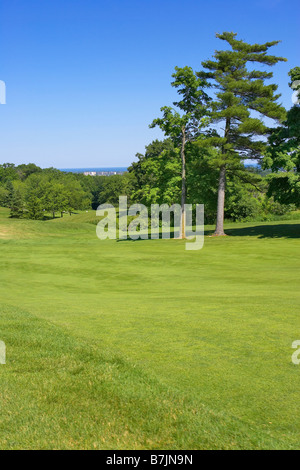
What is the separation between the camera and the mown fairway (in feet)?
16.6

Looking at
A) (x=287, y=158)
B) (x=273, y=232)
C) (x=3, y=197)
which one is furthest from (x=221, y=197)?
(x=3, y=197)

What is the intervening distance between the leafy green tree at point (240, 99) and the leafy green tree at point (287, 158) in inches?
87.1

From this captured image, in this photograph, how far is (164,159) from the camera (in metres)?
40.8

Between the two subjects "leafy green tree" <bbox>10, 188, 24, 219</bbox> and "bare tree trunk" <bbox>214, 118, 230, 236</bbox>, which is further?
"leafy green tree" <bbox>10, 188, 24, 219</bbox>

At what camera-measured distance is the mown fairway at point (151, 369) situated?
5.07 m

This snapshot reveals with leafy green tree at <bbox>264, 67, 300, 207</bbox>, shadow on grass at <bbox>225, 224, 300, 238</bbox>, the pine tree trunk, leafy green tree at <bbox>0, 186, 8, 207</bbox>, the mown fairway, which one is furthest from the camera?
leafy green tree at <bbox>0, 186, 8, 207</bbox>

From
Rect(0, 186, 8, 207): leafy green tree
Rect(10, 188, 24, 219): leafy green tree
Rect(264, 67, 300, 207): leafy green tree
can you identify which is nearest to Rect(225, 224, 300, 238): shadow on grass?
Rect(264, 67, 300, 207): leafy green tree

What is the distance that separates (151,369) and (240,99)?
3272 centimetres

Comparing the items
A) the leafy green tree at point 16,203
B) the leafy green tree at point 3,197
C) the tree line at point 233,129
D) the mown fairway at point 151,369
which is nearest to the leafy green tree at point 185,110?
the tree line at point 233,129

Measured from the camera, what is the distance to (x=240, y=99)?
3525cm

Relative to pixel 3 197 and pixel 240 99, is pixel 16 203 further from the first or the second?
pixel 240 99

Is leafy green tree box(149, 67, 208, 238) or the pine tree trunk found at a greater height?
leafy green tree box(149, 67, 208, 238)

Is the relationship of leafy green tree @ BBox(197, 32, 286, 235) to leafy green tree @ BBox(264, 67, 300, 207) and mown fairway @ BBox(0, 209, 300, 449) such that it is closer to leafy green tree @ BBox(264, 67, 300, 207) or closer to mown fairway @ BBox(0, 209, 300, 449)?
leafy green tree @ BBox(264, 67, 300, 207)

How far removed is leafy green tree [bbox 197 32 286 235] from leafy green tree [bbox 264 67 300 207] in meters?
2.21
